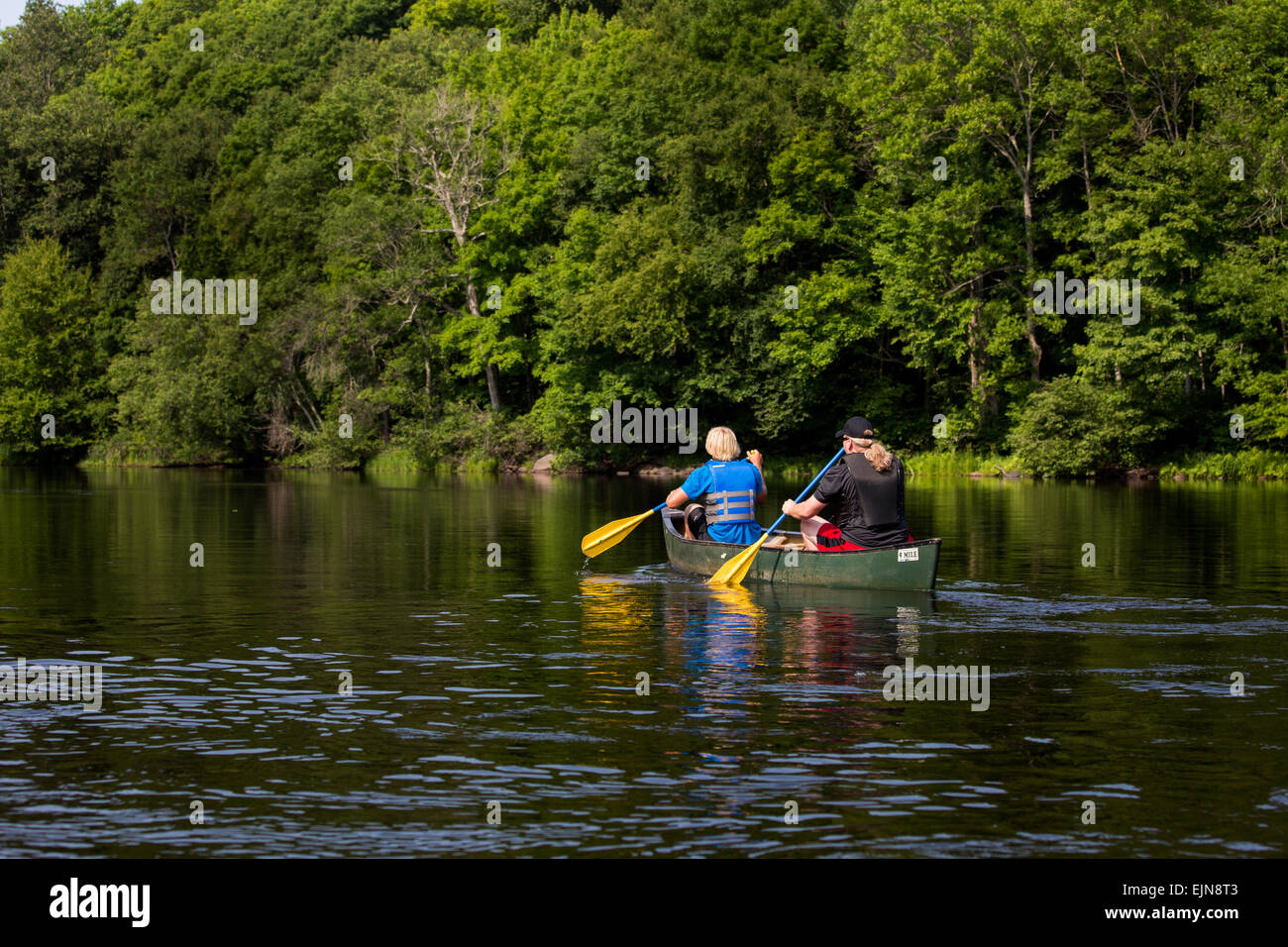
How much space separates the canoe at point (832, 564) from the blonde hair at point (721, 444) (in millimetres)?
1108

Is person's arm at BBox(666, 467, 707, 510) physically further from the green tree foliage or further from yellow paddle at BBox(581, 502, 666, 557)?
the green tree foliage

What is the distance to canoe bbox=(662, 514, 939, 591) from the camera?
52.1 feet

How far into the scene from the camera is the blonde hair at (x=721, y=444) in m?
17.5

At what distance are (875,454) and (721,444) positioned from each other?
7.38ft

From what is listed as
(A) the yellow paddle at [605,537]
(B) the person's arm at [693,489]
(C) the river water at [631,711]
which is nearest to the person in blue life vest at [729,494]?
(B) the person's arm at [693,489]

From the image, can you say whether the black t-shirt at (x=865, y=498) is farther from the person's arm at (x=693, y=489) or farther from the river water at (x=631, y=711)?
the person's arm at (x=693, y=489)

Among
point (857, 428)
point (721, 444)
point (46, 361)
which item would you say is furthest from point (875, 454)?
point (46, 361)

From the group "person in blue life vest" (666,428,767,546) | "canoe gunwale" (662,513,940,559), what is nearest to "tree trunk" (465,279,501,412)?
"canoe gunwale" (662,513,940,559)

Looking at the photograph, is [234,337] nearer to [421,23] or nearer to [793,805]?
[421,23]

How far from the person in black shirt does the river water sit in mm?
716

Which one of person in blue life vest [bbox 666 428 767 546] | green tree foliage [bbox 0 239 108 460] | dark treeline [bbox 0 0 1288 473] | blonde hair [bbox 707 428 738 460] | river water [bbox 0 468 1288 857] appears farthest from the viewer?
green tree foliage [bbox 0 239 108 460]

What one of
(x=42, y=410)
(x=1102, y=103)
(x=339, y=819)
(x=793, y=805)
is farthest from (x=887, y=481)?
(x=42, y=410)

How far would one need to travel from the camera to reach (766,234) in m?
53.5
